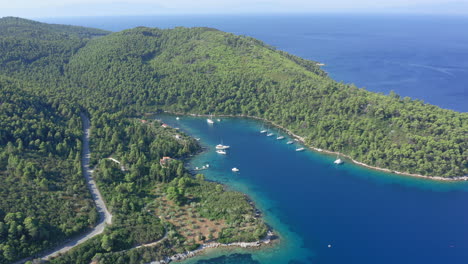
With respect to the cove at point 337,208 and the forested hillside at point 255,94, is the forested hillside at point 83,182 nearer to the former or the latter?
the cove at point 337,208

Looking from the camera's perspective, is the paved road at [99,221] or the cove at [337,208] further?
the cove at [337,208]

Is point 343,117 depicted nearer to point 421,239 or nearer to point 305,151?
point 305,151

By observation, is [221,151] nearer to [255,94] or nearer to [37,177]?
[255,94]

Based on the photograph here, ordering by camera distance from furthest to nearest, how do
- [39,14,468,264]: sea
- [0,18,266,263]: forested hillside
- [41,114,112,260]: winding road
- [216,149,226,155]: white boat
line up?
1. [216,149,226,155]: white boat
2. [39,14,468,264]: sea
3. [0,18,266,263]: forested hillside
4. [41,114,112,260]: winding road

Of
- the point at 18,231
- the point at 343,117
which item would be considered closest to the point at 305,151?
the point at 343,117

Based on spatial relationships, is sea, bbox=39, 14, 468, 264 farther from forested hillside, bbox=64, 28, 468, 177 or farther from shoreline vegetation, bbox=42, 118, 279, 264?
forested hillside, bbox=64, 28, 468, 177

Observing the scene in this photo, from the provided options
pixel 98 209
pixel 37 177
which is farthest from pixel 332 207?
pixel 37 177

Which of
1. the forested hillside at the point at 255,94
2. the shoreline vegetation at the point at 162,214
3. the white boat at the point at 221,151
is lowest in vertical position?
the shoreline vegetation at the point at 162,214

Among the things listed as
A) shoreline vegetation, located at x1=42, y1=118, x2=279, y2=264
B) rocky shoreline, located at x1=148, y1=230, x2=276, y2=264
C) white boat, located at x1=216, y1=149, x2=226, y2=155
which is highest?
white boat, located at x1=216, y1=149, x2=226, y2=155

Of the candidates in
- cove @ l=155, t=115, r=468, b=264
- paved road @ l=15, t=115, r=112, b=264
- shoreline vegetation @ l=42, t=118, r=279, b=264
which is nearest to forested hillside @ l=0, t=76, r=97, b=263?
paved road @ l=15, t=115, r=112, b=264

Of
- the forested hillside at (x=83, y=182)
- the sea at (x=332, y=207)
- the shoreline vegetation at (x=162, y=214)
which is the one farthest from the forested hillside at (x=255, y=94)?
the shoreline vegetation at (x=162, y=214)
